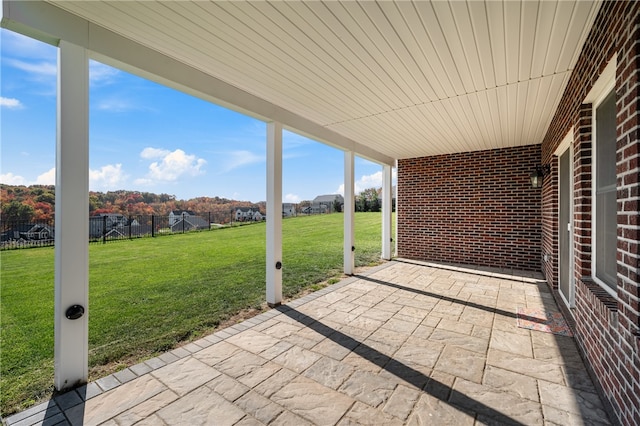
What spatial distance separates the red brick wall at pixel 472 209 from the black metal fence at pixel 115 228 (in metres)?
7.26

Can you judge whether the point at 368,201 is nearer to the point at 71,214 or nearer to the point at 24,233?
the point at 24,233

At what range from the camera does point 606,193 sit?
7.47 ft

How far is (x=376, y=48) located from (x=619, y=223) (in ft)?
6.95

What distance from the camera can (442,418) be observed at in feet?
6.04

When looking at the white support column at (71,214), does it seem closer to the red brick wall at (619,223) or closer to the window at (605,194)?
the red brick wall at (619,223)

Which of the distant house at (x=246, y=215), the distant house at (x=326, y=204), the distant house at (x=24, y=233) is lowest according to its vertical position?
the distant house at (x=24, y=233)

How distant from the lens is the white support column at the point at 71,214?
2.07 meters

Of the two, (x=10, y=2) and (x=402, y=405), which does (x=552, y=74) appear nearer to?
(x=402, y=405)

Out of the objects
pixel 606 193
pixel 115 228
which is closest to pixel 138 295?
pixel 606 193

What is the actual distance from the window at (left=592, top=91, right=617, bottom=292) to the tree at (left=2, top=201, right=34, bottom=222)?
27.0ft

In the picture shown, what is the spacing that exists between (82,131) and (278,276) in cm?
269

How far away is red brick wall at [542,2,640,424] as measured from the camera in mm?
1485

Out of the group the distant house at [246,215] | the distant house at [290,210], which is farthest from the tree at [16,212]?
the distant house at [290,210]

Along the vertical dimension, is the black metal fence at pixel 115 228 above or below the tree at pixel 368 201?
below
